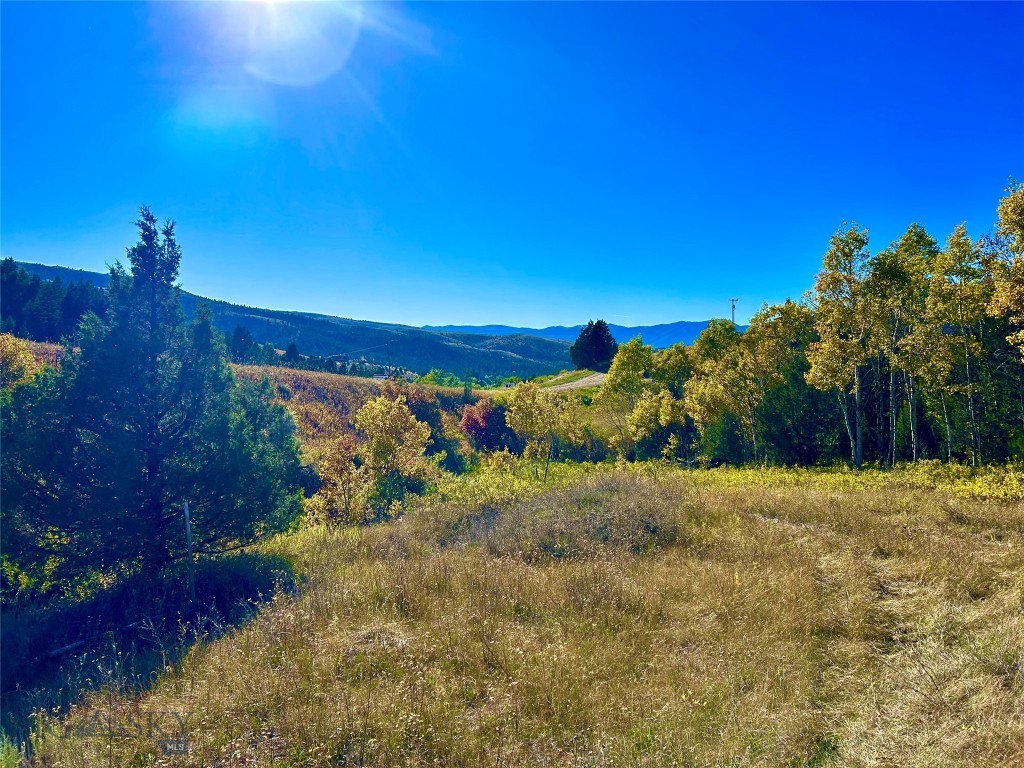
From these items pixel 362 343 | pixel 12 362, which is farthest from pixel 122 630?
pixel 362 343

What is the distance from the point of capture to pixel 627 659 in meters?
5.22

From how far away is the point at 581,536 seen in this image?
958 centimetres

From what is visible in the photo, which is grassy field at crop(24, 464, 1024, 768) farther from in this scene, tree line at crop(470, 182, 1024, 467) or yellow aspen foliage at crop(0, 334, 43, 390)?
yellow aspen foliage at crop(0, 334, 43, 390)

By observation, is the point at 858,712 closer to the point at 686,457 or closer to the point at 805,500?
the point at 805,500

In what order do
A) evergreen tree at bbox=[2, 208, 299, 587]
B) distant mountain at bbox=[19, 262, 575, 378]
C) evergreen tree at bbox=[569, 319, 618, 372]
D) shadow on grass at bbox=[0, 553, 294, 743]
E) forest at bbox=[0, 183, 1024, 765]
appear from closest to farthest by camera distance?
forest at bbox=[0, 183, 1024, 765], shadow on grass at bbox=[0, 553, 294, 743], evergreen tree at bbox=[2, 208, 299, 587], evergreen tree at bbox=[569, 319, 618, 372], distant mountain at bbox=[19, 262, 575, 378]

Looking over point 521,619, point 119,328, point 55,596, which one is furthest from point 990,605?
point 55,596

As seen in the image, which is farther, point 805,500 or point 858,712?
point 805,500

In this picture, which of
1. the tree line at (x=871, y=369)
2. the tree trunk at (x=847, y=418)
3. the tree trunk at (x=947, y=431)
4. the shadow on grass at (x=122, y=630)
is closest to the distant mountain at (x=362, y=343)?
the tree line at (x=871, y=369)

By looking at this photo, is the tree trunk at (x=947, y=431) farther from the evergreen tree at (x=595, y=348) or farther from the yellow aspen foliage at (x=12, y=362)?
the evergreen tree at (x=595, y=348)

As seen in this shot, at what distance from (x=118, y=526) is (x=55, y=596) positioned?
2.82 metres

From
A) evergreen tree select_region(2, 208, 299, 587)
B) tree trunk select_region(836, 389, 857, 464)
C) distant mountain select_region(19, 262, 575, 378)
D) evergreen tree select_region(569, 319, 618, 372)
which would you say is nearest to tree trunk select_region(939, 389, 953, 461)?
tree trunk select_region(836, 389, 857, 464)

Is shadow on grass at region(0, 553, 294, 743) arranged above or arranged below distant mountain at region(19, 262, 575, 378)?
below

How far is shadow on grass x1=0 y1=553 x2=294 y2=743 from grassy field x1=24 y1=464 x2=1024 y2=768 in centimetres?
65

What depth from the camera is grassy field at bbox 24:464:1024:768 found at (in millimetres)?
3914
